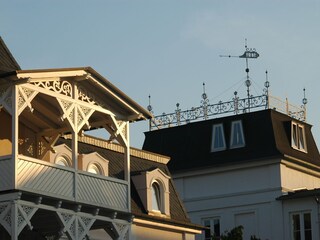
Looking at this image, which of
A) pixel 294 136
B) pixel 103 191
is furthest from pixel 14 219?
pixel 294 136

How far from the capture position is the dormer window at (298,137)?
6062 centimetres

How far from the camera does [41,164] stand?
31.8m

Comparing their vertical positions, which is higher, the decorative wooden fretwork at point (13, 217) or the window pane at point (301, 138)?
the window pane at point (301, 138)

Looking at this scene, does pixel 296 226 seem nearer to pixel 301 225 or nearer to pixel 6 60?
pixel 301 225

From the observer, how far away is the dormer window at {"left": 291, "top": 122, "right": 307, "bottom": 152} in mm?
60625

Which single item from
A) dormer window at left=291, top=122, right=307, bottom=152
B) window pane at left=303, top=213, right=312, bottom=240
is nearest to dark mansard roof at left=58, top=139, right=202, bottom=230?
window pane at left=303, top=213, right=312, bottom=240

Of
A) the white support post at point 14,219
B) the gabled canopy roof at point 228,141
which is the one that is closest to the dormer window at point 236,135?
the gabled canopy roof at point 228,141

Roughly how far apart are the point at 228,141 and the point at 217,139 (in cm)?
76

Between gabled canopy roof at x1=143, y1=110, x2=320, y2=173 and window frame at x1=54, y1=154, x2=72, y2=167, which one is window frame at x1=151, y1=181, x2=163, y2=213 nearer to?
window frame at x1=54, y1=154, x2=72, y2=167

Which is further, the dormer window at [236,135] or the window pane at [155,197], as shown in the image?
the dormer window at [236,135]

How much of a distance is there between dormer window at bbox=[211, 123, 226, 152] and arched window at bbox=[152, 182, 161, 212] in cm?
1876

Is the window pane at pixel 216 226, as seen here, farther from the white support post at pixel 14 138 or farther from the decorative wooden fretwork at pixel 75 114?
the white support post at pixel 14 138

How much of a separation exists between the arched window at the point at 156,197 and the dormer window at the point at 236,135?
1840cm

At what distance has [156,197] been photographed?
4259cm
